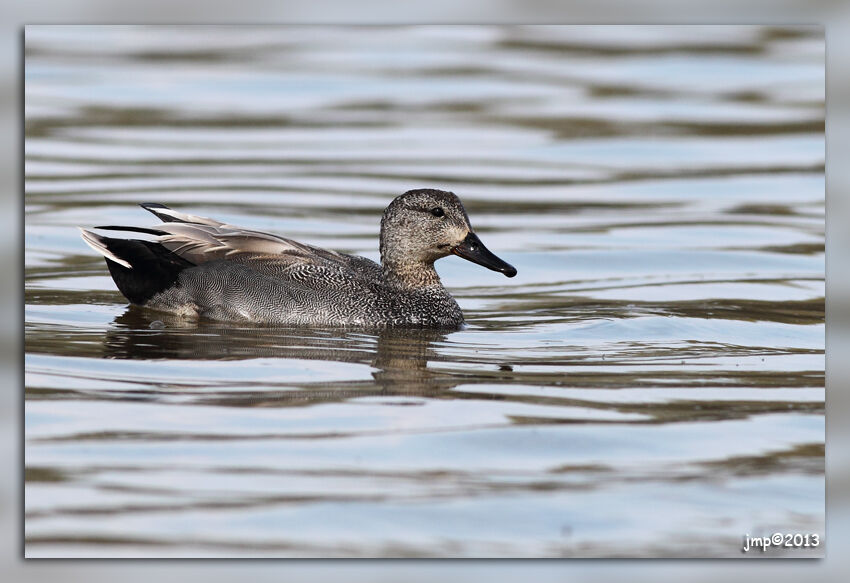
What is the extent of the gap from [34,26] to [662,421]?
3.72 m

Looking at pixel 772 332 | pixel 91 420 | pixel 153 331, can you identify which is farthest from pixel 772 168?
pixel 91 420

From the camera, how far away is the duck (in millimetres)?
9633

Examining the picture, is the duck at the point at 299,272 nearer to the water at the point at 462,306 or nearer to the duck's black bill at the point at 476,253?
the duck's black bill at the point at 476,253

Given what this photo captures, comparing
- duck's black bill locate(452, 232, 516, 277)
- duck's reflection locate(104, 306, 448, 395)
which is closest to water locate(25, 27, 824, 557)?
duck's reflection locate(104, 306, 448, 395)

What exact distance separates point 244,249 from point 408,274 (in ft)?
3.81

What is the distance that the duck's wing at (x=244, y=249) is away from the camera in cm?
985

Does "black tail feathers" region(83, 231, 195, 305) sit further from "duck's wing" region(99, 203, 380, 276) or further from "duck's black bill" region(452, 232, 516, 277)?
"duck's black bill" region(452, 232, 516, 277)

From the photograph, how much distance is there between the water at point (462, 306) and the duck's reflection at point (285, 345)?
0.04 meters

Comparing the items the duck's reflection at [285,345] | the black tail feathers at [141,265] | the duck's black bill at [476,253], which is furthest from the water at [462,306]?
the duck's black bill at [476,253]

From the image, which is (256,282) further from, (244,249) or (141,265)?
(141,265)

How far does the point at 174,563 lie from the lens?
410 centimetres

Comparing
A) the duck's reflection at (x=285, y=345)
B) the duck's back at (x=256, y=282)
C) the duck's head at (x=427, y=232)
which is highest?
the duck's head at (x=427, y=232)

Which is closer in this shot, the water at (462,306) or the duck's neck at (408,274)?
the water at (462,306)

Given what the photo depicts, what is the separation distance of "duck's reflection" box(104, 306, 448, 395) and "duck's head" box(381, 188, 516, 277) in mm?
679
